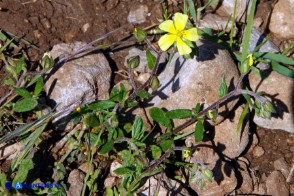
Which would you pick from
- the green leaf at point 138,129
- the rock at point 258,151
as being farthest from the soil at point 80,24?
the green leaf at point 138,129

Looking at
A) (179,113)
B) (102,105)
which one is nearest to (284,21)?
(179,113)

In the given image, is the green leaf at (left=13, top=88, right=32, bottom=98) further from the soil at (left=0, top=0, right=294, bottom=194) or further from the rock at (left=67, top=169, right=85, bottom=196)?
the rock at (left=67, top=169, right=85, bottom=196)

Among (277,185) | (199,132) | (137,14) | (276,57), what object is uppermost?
(137,14)

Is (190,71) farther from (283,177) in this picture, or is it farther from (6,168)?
(6,168)

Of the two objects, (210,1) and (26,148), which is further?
(210,1)

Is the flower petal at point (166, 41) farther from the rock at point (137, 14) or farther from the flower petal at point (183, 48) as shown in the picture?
the rock at point (137, 14)

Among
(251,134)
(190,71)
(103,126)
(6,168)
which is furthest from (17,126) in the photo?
(251,134)

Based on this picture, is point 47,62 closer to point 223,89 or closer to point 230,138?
point 223,89
